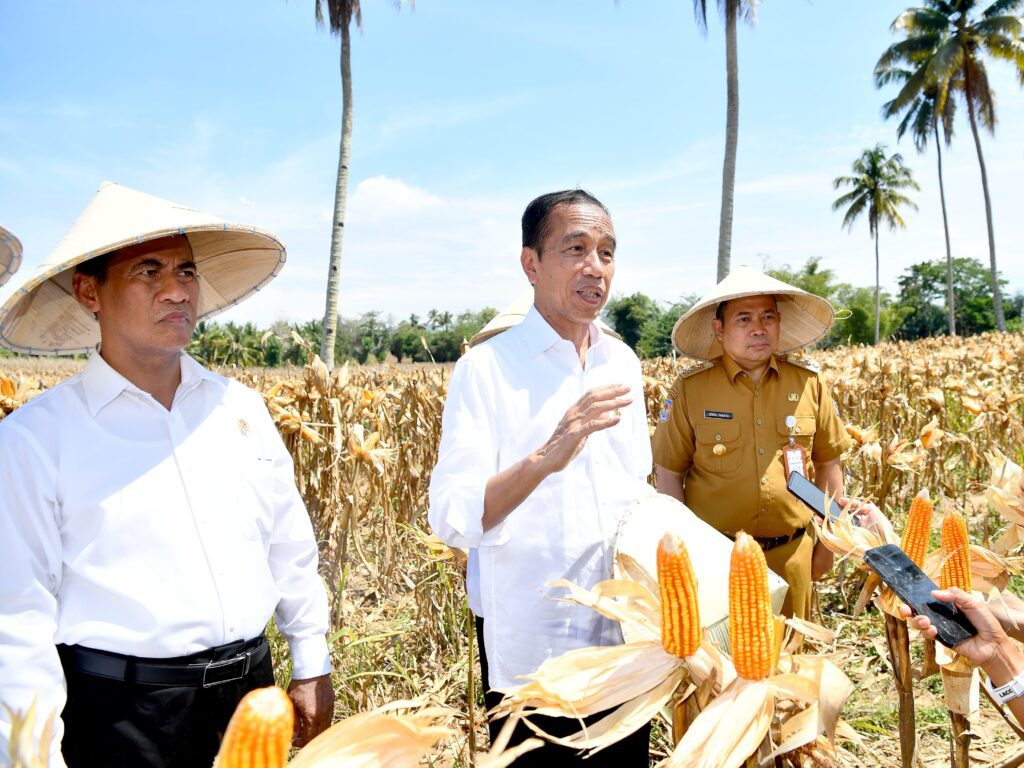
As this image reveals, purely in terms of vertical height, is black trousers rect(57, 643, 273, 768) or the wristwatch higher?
the wristwatch

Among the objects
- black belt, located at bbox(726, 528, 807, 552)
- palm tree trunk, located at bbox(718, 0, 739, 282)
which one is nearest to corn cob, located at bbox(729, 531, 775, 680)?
black belt, located at bbox(726, 528, 807, 552)

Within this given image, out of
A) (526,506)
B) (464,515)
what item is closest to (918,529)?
(526,506)

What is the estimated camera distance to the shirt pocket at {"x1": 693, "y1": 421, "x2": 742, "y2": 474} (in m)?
2.75

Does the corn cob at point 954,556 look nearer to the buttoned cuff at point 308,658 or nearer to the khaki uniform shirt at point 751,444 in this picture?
the khaki uniform shirt at point 751,444

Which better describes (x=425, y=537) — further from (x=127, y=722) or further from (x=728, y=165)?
(x=728, y=165)

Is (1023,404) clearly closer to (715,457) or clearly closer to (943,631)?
(715,457)

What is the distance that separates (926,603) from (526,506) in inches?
35.8

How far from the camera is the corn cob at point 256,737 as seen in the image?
2.44 ft

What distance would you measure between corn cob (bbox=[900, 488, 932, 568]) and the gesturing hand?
70cm

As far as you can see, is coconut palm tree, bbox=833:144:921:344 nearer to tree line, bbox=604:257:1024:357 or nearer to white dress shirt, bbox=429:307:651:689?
tree line, bbox=604:257:1024:357

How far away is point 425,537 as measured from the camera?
2906 millimetres

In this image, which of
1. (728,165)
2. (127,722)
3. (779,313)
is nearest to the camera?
(127,722)

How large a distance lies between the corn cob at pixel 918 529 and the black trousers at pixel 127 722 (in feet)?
5.52

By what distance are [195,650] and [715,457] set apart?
1.99m
